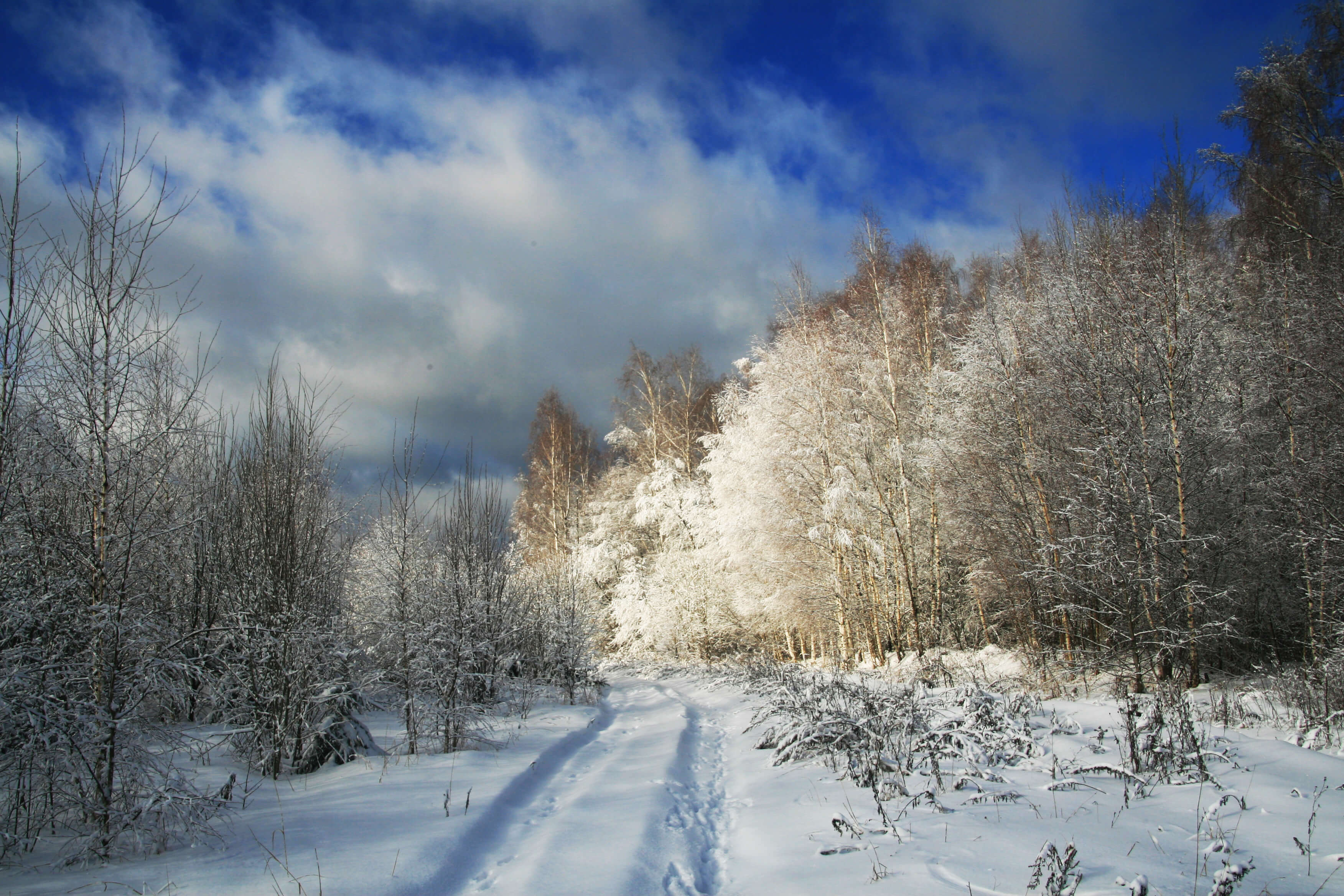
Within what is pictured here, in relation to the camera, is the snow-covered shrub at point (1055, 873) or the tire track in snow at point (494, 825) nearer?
the snow-covered shrub at point (1055, 873)

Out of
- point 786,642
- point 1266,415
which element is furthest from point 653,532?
point 1266,415

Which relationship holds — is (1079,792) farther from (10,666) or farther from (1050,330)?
(1050,330)

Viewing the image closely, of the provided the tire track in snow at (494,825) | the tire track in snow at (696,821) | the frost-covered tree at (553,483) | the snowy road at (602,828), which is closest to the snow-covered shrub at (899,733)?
the tire track in snow at (696,821)

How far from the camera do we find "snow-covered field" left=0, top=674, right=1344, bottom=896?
276 cm

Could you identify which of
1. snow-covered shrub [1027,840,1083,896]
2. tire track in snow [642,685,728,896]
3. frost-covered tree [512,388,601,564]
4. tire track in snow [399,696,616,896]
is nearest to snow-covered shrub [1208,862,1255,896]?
snow-covered shrub [1027,840,1083,896]

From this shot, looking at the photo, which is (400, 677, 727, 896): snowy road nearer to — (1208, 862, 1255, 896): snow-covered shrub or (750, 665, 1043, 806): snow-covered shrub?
(750, 665, 1043, 806): snow-covered shrub

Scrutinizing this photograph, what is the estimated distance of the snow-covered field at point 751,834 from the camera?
109 inches

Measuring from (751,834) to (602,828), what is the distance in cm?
100

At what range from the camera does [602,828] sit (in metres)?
4.02

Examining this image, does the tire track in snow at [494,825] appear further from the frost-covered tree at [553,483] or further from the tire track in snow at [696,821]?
the frost-covered tree at [553,483]

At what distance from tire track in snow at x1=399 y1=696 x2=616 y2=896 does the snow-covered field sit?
0.05 ft

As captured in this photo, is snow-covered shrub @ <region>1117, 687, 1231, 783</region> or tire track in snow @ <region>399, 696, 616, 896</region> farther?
snow-covered shrub @ <region>1117, 687, 1231, 783</region>

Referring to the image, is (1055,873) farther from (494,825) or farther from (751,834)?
(494,825)

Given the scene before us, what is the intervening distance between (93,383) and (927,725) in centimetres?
710
